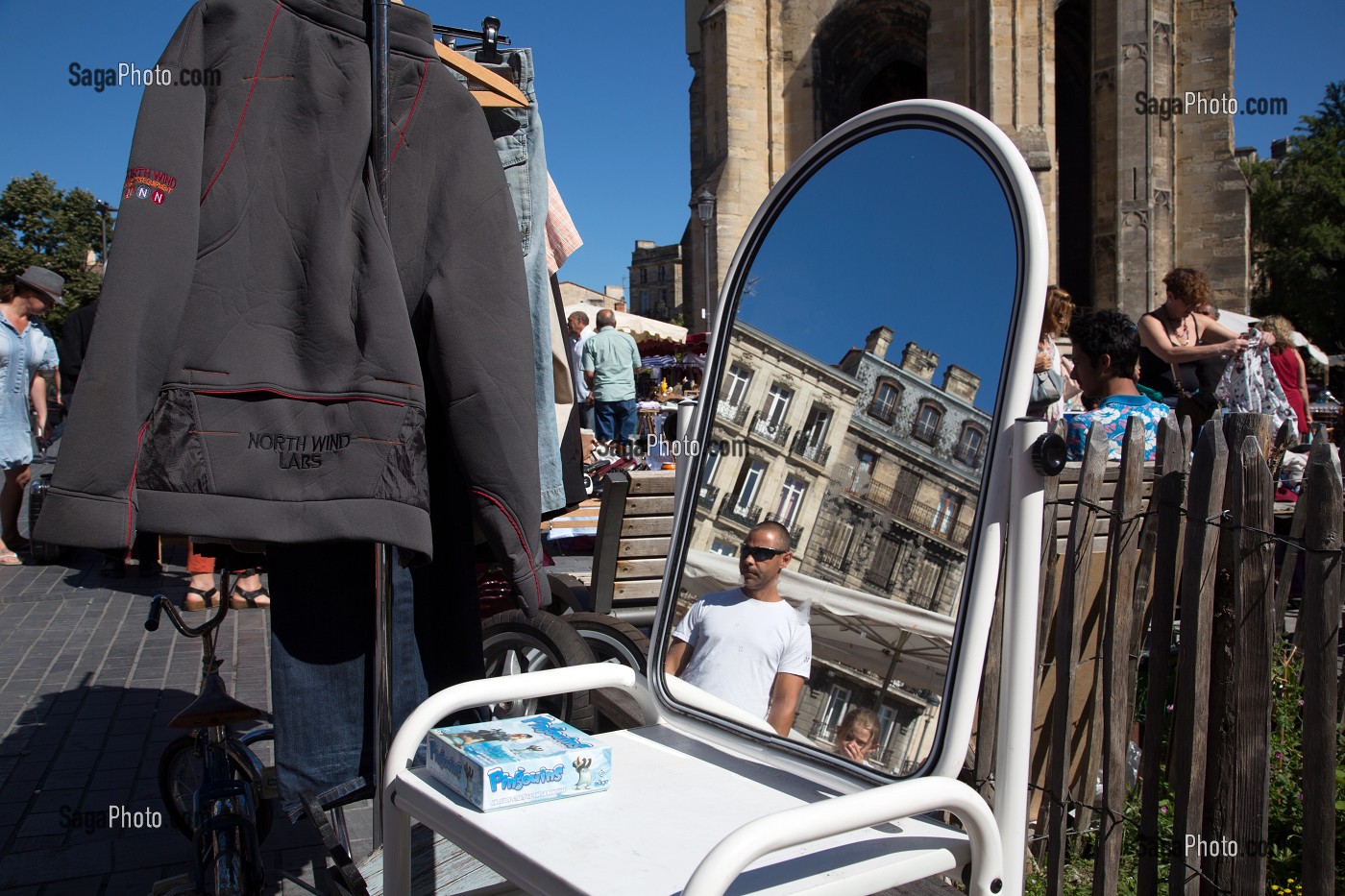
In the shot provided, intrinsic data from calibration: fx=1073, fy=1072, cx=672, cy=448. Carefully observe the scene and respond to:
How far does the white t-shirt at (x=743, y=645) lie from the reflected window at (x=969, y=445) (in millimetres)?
477

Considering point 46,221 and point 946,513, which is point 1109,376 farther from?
point 46,221

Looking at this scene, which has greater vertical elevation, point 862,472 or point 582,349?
point 582,349

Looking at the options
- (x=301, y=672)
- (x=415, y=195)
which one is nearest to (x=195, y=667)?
(x=301, y=672)

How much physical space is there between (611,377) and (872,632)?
11780 mm

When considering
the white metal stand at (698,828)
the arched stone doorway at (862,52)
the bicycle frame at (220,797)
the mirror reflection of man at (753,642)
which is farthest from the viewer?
the arched stone doorway at (862,52)

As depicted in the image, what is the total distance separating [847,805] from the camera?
141 cm

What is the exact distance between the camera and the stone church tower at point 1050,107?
82.1 ft

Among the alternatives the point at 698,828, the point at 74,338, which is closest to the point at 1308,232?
the point at 74,338

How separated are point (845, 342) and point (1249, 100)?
9.83 metres

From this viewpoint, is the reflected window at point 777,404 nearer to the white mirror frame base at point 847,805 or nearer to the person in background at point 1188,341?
the white mirror frame base at point 847,805

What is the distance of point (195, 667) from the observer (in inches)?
228

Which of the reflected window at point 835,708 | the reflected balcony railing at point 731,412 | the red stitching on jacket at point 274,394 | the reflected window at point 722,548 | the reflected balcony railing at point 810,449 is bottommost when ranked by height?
the reflected window at point 835,708

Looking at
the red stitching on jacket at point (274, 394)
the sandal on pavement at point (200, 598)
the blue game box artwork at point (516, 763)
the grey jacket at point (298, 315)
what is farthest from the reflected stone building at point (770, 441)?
the sandal on pavement at point (200, 598)

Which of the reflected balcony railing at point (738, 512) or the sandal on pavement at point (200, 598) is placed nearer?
the reflected balcony railing at point (738, 512)
